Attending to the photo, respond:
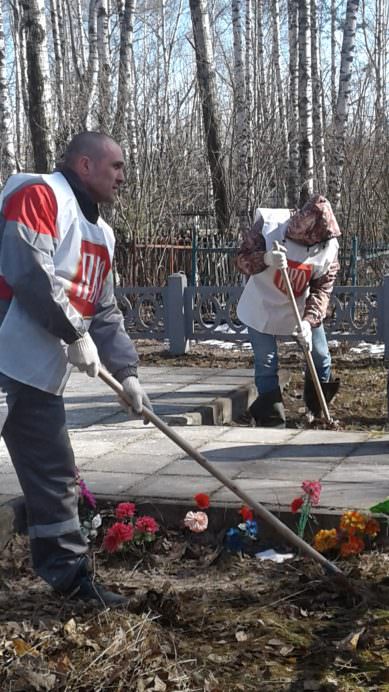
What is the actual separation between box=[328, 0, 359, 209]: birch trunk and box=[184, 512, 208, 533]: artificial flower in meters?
12.1

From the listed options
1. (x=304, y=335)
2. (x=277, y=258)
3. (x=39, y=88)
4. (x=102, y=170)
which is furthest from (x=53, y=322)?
(x=39, y=88)

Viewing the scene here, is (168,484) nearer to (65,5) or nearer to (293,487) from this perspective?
(293,487)

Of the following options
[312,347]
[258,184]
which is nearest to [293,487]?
[312,347]

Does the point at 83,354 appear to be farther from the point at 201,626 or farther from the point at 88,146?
the point at 201,626

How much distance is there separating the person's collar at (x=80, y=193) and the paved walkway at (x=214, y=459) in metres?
1.61

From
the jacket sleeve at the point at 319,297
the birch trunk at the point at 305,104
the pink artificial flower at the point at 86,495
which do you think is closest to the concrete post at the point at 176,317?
the birch trunk at the point at 305,104

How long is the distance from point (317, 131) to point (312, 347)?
13.5m

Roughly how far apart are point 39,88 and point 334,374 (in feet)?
21.8

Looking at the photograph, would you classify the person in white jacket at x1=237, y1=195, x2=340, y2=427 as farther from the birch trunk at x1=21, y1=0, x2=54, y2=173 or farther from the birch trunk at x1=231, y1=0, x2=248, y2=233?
the birch trunk at x1=231, y1=0, x2=248, y2=233

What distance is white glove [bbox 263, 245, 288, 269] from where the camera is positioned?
630 centimetres

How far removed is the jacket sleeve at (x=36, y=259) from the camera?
316 centimetres

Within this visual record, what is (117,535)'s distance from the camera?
13.0 feet

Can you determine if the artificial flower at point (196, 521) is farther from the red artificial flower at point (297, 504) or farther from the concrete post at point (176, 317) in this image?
the concrete post at point (176, 317)

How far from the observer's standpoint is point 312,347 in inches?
281
